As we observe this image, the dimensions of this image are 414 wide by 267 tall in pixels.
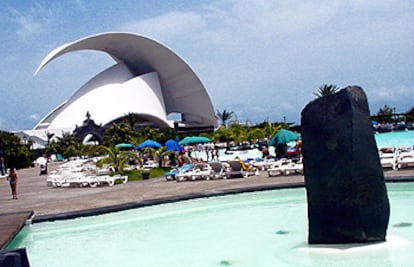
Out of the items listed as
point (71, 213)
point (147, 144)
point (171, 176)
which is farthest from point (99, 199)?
point (147, 144)

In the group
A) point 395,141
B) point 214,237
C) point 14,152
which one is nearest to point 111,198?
point 214,237

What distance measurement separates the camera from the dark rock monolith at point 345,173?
4.95m

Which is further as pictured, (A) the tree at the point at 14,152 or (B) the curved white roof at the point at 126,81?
(B) the curved white roof at the point at 126,81

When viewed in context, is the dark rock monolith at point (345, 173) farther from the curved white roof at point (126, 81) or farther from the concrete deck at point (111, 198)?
the curved white roof at point (126, 81)

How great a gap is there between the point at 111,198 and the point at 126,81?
147ft

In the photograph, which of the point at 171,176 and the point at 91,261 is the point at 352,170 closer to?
the point at 91,261

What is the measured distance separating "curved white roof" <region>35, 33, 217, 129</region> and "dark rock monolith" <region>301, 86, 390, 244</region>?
47.3 meters

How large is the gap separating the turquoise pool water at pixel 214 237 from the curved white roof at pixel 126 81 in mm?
43646

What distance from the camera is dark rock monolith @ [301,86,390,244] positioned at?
4949 mm

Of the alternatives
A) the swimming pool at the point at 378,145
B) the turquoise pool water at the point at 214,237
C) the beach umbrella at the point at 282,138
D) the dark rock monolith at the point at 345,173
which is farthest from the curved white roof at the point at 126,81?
the dark rock monolith at the point at 345,173

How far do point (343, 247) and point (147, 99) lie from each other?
5071 centimetres

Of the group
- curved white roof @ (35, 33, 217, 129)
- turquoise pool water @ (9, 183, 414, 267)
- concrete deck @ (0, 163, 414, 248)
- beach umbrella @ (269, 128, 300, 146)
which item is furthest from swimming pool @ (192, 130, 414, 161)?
turquoise pool water @ (9, 183, 414, 267)

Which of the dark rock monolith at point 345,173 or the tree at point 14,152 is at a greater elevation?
the tree at point 14,152

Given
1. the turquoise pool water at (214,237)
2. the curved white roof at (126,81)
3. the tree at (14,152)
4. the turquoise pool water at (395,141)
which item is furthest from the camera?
the curved white roof at (126,81)
